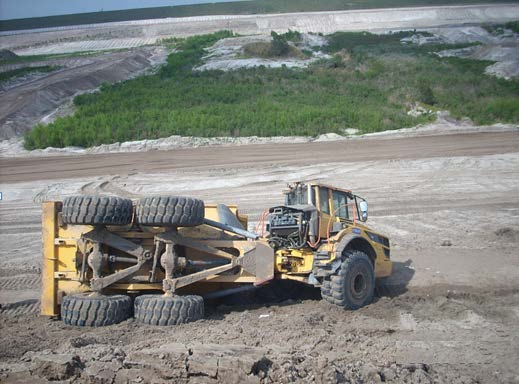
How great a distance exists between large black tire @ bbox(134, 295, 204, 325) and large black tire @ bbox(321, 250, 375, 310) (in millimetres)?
2127

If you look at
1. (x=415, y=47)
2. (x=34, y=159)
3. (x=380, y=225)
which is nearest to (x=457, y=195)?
(x=380, y=225)

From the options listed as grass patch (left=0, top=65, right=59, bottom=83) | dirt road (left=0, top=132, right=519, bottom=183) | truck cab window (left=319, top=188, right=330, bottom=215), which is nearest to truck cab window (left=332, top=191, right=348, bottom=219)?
truck cab window (left=319, top=188, right=330, bottom=215)

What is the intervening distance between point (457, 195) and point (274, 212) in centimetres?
1165

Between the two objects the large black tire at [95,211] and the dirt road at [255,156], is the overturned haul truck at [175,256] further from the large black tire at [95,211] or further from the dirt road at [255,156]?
the dirt road at [255,156]

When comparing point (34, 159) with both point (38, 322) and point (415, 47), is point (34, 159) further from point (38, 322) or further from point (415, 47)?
point (415, 47)

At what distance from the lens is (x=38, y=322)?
33.9 ft

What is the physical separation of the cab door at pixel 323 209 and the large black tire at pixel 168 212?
223 centimetres

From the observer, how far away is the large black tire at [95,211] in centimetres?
968

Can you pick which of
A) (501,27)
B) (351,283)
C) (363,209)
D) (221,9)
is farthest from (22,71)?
(351,283)

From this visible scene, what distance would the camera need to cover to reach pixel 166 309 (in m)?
9.83

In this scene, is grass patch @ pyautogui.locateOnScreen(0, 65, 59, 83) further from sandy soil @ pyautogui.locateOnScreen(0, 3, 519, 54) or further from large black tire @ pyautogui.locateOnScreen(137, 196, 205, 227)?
large black tire @ pyautogui.locateOnScreen(137, 196, 205, 227)

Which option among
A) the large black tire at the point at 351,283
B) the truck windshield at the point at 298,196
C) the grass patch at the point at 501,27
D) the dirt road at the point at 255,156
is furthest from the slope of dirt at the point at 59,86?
the grass patch at the point at 501,27

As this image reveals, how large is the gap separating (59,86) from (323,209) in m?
38.7

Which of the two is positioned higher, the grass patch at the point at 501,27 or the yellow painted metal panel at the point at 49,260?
the grass patch at the point at 501,27
